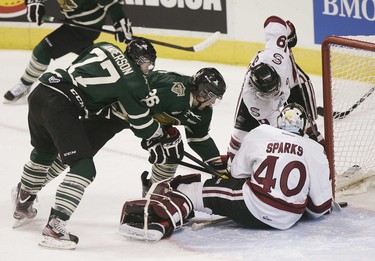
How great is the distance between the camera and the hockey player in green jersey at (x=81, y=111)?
404 centimetres

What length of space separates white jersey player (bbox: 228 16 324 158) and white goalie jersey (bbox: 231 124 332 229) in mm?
441

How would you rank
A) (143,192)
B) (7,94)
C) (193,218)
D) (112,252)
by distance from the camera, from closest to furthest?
1. (112,252)
2. (193,218)
3. (143,192)
4. (7,94)

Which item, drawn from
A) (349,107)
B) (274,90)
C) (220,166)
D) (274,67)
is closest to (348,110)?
(349,107)

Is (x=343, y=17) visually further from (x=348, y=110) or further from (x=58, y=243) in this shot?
(x=58, y=243)

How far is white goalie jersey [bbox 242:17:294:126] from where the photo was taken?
4727mm

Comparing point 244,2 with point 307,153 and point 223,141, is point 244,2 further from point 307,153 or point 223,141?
point 307,153

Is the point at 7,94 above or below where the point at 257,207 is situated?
below

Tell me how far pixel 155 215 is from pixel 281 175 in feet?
1.79

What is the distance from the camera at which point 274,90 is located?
452cm

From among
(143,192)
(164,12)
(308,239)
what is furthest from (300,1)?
(308,239)

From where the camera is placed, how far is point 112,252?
13.2 ft

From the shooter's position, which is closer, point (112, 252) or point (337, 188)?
point (112, 252)

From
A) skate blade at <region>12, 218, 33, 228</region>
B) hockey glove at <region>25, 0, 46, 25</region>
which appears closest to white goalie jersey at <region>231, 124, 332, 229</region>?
skate blade at <region>12, 218, 33, 228</region>

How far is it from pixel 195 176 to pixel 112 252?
22.7 inches
